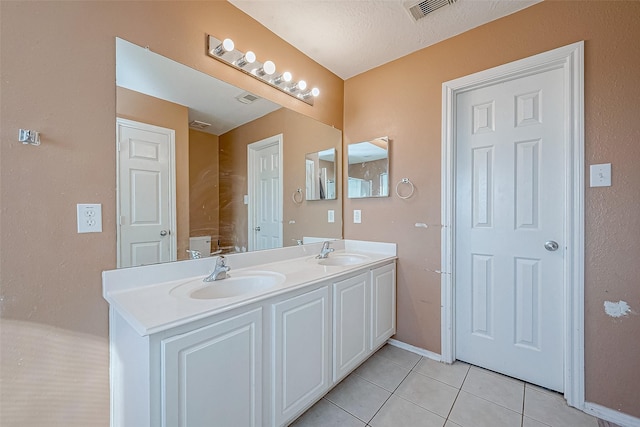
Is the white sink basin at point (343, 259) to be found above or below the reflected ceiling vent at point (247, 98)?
below

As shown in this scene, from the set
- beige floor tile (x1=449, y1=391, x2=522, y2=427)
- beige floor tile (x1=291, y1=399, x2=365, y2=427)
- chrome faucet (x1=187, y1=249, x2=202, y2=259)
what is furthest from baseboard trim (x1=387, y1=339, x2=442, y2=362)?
chrome faucet (x1=187, y1=249, x2=202, y2=259)

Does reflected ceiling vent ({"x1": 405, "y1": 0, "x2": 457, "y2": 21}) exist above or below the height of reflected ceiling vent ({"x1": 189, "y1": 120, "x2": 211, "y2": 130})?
above

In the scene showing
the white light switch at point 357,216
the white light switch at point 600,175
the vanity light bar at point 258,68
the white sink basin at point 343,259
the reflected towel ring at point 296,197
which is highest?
the vanity light bar at point 258,68

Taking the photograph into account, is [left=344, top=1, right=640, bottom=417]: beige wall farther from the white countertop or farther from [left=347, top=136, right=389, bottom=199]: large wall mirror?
the white countertop

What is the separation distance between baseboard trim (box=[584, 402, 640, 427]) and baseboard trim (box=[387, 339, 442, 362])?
777 mm

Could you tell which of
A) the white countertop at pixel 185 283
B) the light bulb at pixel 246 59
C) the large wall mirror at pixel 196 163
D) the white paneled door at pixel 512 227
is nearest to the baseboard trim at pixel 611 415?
the white paneled door at pixel 512 227

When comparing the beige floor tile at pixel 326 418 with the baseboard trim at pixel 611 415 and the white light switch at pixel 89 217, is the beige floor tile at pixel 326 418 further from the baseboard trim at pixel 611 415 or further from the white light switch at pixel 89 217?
the white light switch at pixel 89 217

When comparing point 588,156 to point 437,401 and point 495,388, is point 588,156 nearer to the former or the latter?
point 495,388

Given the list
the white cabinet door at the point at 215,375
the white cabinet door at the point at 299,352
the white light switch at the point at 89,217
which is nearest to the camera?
Answer: the white cabinet door at the point at 215,375

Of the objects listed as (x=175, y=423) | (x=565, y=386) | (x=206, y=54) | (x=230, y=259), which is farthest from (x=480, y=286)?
(x=206, y=54)

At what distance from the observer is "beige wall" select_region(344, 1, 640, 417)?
1.34 metres

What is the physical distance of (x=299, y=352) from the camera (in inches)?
50.9

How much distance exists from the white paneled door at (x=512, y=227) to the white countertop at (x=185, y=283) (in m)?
0.66

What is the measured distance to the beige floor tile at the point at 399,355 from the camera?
1939mm
